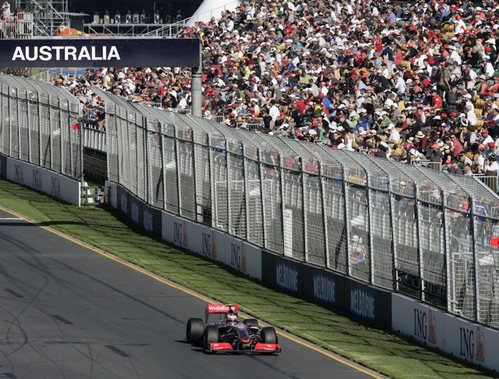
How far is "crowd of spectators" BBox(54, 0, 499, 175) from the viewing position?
29797mm

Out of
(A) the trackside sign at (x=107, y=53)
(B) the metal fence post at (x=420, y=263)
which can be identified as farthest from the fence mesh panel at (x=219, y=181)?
(B) the metal fence post at (x=420, y=263)

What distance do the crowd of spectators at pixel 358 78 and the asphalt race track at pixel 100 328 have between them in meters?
5.91

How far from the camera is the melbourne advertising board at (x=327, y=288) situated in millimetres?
24359

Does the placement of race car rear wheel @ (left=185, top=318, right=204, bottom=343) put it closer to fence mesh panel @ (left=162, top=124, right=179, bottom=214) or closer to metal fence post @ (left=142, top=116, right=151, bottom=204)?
fence mesh panel @ (left=162, top=124, right=179, bottom=214)

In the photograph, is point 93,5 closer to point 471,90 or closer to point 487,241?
point 471,90

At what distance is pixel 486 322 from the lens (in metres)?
20.8

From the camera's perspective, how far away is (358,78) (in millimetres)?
36125

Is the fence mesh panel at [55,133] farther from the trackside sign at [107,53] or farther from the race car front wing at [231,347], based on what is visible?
the race car front wing at [231,347]

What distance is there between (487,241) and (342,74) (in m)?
17.6

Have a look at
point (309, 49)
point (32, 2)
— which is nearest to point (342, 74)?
point (309, 49)

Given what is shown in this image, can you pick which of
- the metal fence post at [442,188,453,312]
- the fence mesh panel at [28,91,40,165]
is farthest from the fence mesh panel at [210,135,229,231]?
the fence mesh panel at [28,91,40,165]

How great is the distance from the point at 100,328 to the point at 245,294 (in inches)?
188

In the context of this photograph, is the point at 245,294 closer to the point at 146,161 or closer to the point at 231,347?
the point at 231,347

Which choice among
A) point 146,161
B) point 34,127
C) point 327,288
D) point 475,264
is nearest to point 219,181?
point 146,161
